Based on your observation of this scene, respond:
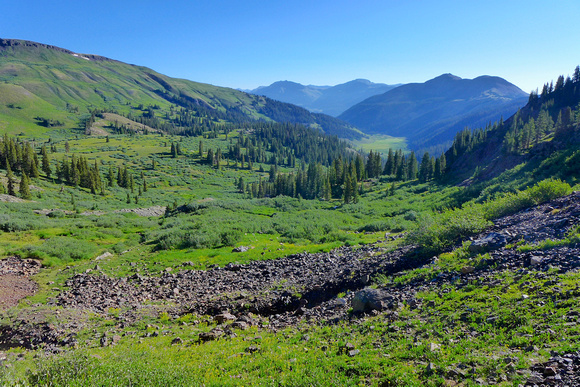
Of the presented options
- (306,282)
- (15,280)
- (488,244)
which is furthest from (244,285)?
(15,280)

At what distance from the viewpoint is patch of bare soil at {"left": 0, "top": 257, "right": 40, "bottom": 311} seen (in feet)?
57.3

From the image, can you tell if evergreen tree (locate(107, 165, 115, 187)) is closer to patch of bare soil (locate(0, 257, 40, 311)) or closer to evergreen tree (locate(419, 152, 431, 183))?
patch of bare soil (locate(0, 257, 40, 311))

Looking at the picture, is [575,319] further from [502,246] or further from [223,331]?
[223,331]

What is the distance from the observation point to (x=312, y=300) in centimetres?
1617

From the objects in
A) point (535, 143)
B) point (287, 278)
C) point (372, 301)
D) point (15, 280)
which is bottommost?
point (15, 280)

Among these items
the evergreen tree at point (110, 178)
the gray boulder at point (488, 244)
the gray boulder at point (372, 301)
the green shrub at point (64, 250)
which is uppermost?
the gray boulder at point (488, 244)

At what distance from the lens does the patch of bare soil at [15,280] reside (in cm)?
1747

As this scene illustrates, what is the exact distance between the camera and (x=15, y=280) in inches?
814

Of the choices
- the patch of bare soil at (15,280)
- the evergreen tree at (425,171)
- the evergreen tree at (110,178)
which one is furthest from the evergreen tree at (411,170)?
the evergreen tree at (110,178)

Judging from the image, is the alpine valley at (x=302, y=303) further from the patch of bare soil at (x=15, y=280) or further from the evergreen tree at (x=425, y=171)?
the evergreen tree at (x=425, y=171)

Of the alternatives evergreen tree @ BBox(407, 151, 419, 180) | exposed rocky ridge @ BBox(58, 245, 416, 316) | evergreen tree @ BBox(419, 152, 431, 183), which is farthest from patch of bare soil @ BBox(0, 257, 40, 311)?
evergreen tree @ BBox(407, 151, 419, 180)

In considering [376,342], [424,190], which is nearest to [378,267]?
[376,342]

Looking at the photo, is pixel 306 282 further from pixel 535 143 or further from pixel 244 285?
pixel 535 143

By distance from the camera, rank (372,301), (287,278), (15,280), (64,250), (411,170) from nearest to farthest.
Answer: (372,301)
(287,278)
(15,280)
(64,250)
(411,170)
